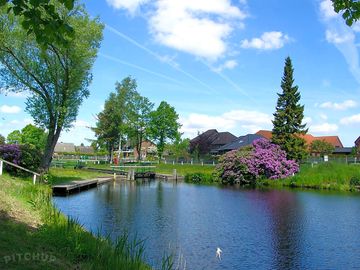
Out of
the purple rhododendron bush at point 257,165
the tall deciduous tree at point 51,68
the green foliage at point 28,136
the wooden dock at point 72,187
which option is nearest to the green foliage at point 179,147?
the purple rhododendron bush at point 257,165

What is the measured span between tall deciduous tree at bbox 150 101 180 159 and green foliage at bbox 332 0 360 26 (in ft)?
220

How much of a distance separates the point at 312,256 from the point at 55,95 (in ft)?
69.4

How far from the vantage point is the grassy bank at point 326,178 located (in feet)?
128

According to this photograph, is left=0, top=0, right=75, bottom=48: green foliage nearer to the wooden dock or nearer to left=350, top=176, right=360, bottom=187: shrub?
the wooden dock

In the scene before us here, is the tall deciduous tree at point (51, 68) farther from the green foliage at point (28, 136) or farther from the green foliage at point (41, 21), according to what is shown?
the green foliage at point (28, 136)

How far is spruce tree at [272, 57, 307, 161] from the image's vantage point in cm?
4812

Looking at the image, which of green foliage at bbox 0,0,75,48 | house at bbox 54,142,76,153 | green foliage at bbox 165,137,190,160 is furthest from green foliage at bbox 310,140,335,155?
house at bbox 54,142,76,153

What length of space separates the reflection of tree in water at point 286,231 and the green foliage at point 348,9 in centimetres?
867

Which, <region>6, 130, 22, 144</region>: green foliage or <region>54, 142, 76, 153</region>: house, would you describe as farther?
<region>54, 142, 76, 153</region>: house

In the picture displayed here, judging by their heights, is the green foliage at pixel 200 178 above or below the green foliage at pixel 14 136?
below

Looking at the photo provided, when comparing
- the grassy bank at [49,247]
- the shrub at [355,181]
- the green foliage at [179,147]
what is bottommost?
the grassy bank at [49,247]

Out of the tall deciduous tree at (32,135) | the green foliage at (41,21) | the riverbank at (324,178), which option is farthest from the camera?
the tall deciduous tree at (32,135)

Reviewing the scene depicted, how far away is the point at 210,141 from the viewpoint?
8675 cm

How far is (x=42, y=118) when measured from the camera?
28.9m
